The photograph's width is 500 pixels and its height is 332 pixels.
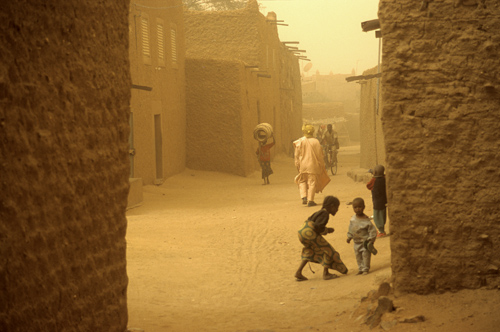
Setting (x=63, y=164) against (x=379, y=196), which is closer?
(x=63, y=164)

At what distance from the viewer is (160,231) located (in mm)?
9703

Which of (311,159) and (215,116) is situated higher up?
(215,116)

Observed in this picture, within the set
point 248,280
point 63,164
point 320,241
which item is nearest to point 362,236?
point 320,241

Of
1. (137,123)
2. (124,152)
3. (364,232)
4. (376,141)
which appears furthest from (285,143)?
(124,152)

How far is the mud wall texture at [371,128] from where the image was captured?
1522 cm

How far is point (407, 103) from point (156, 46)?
12.1 m

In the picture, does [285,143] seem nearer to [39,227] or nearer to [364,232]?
[364,232]

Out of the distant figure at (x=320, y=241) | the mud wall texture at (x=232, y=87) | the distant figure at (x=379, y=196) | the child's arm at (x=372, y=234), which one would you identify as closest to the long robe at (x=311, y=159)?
the distant figure at (x=379, y=196)

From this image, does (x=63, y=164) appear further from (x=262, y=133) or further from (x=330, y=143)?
(x=330, y=143)

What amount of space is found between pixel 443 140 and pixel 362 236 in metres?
1.93

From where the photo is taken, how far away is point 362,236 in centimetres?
643

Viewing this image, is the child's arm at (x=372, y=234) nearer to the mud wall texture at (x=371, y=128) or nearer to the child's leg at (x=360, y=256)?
the child's leg at (x=360, y=256)

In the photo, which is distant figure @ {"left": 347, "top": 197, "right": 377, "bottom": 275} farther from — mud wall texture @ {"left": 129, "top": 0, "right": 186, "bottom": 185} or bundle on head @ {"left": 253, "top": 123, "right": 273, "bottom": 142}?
bundle on head @ {"left": 253, "top": 123, "right": 273, "bottom": 142}

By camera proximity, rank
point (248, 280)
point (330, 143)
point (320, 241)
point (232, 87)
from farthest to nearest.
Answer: point (330, 143) → point (232, 87) → point (248, 280) → point (320, 241)
